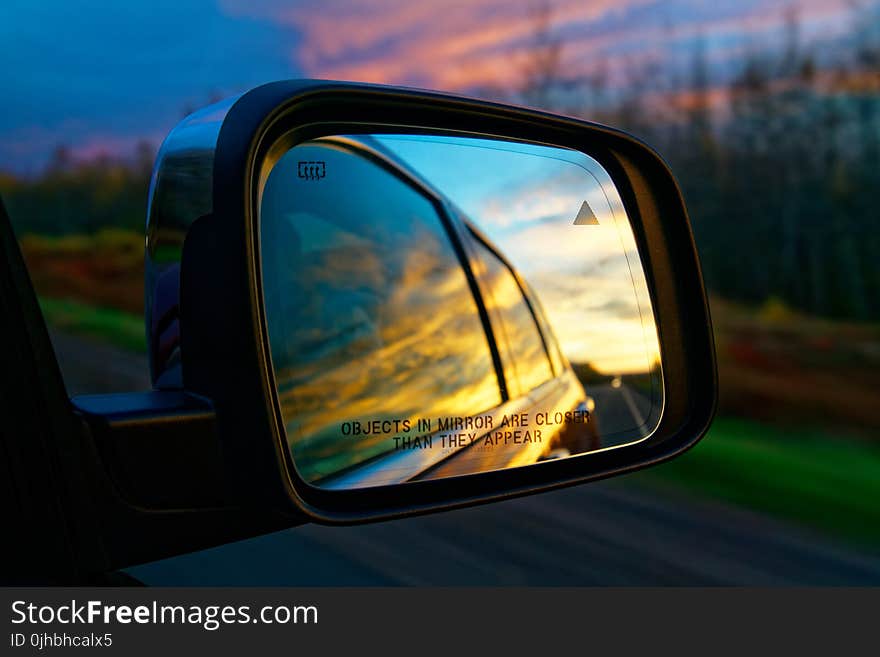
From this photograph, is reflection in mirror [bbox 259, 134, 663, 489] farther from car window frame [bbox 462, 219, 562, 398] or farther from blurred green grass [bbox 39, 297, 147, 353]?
blurred green grass [bbox 39, 297, 147, 353]

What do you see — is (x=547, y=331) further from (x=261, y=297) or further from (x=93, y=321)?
(x=93, y=321)

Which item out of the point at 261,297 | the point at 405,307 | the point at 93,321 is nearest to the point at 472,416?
the point at 405,307

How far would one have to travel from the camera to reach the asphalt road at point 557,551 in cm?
446

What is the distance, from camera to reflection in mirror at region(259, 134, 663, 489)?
1.35 m

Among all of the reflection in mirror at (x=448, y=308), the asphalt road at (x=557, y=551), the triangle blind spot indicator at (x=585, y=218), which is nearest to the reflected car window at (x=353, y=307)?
the reflection in mirror at (x=448, y=308)

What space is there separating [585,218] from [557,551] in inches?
136

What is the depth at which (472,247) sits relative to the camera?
187 centimetres

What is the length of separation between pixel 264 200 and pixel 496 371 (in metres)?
0.79

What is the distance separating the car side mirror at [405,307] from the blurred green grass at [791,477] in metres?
4.47

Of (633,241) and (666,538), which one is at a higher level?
(633,241)

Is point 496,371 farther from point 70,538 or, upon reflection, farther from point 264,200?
point 70,538

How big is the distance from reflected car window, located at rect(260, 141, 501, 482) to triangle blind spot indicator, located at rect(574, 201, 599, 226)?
23cm

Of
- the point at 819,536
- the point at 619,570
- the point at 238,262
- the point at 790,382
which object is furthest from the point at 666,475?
the point at 238,262

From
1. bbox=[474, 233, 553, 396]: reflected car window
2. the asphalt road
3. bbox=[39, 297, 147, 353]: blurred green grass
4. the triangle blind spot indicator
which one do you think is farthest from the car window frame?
bbox=[39, 297, 147, 353]: blurred green grass
